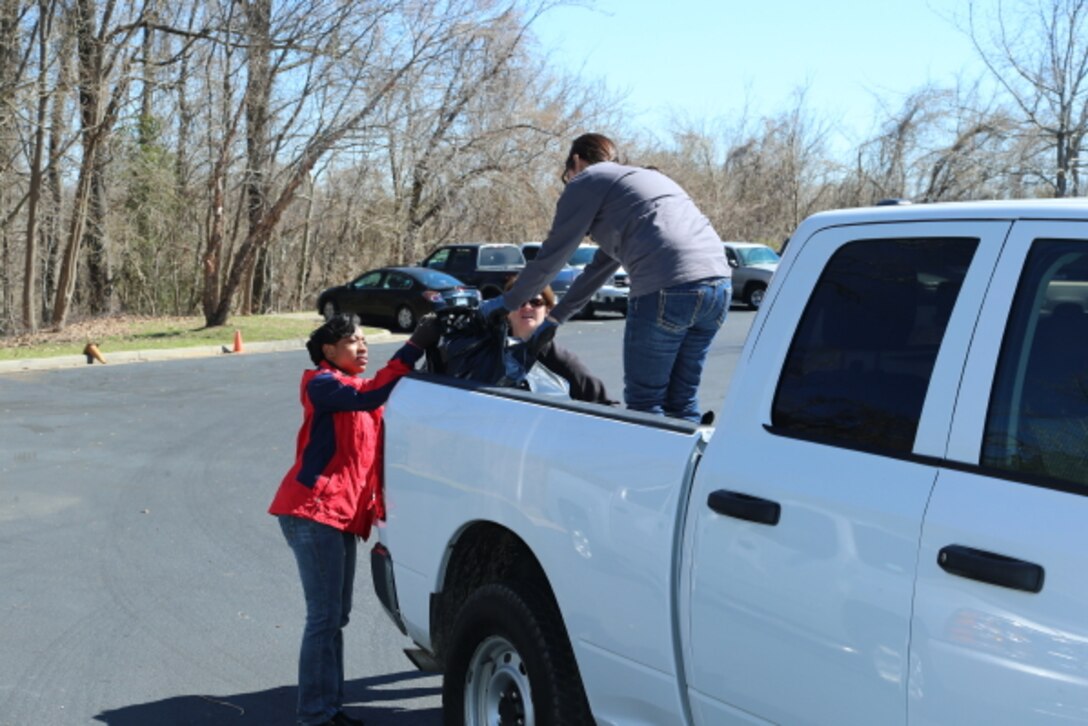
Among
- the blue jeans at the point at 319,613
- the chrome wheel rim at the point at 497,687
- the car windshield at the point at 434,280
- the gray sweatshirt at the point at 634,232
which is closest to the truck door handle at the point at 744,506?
the chrome wheel rim at the point at 497,687

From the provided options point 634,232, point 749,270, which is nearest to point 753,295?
point 749,270

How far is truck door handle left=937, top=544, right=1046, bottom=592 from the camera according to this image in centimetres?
229

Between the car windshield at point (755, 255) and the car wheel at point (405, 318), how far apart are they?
10.7 metres

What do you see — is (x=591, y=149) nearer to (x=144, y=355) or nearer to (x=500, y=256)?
(x=144, y=355)

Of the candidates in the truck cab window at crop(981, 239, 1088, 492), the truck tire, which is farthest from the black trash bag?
the truck cab window at crop(981, 239, 1088, 492)

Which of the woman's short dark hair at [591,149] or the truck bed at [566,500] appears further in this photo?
the woman's short dark hair at [591,149]

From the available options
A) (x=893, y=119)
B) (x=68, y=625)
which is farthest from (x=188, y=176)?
(x=68, y=625)

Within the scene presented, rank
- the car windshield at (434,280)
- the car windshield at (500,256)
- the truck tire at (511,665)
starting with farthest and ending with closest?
the car windshield at (500,256), the car windshield at (434,280), the truck tire at (511,665)

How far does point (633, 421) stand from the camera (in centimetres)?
342

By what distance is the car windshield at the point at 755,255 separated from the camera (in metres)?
33.6

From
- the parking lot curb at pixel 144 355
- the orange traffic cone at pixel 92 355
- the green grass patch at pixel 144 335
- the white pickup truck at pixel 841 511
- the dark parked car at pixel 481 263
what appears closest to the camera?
the white pickup truck at pixel 841 511

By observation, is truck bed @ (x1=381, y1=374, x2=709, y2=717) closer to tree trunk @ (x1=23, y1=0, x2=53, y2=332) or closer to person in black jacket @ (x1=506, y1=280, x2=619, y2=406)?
person in black jacket @ (x1=506, y1=280, x2=619, y2=406)

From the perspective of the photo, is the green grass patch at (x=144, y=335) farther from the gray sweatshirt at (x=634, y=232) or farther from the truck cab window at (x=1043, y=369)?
the truck cab window at (x=1043, y=369)

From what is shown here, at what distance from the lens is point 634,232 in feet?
15.4
